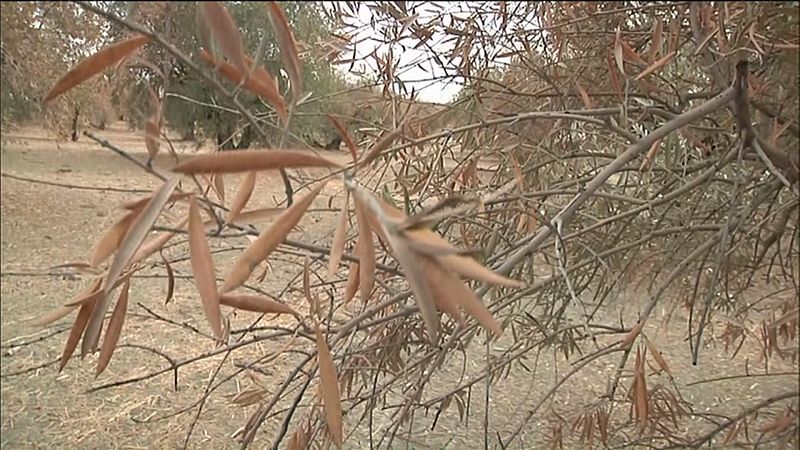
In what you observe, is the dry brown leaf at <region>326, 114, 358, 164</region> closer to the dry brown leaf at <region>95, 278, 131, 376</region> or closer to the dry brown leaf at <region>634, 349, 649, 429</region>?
the dry brown leaf at <region>95, 278, 131, 376</region>

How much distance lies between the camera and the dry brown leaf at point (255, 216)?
634 millimetres

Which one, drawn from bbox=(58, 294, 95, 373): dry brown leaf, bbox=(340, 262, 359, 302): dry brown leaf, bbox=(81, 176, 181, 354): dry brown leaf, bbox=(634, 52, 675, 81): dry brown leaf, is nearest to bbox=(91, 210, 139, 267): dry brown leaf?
bbox=(81, 176, 181, 354): dry brown leaf

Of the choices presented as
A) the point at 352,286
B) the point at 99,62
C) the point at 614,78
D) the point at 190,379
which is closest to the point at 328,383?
the point at 352,286

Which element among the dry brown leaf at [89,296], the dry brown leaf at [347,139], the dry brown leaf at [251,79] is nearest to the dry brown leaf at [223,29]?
the dry brown leaf at [251,79]

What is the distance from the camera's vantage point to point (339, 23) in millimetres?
1499

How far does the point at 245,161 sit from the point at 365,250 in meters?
0.13

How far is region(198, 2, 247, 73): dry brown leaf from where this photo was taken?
1.57ft

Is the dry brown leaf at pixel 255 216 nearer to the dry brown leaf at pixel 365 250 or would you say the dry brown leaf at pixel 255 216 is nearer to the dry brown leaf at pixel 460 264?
the dry brown leaf at pixel 365 250

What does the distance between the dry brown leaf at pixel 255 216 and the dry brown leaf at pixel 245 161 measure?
0.12 m

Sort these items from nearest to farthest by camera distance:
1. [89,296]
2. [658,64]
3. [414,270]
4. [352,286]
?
[414,270], [89,296], [352,286], [658,64]

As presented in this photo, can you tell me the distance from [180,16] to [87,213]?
781cm

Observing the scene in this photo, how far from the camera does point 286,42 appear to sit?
0.56m

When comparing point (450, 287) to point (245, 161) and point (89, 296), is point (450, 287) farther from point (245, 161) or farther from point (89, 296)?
point (89, 296)

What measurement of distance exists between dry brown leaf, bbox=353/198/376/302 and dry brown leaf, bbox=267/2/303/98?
0.41 ft
